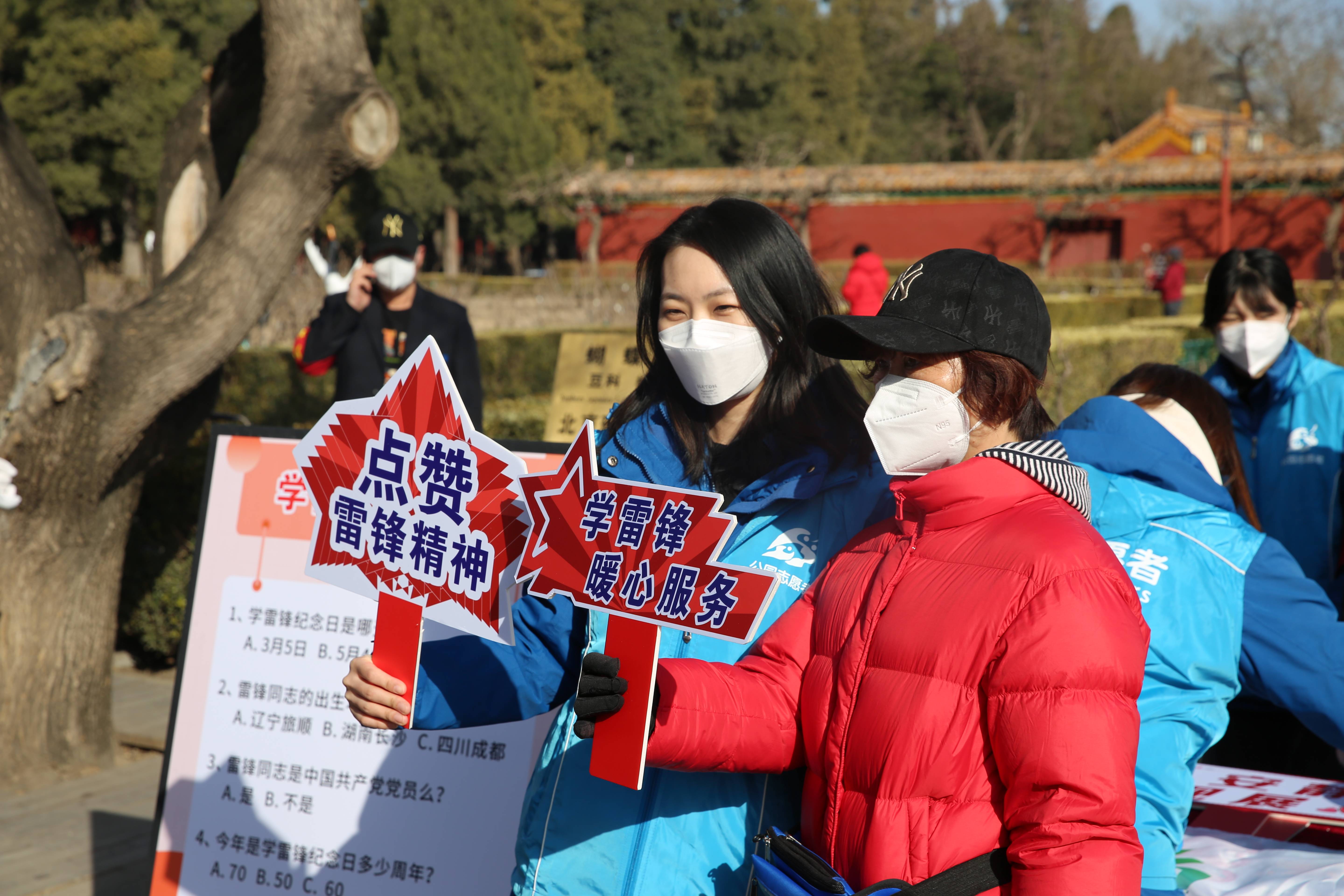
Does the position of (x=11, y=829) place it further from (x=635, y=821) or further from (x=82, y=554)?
(x=635, y=821)

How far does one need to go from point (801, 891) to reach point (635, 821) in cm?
35

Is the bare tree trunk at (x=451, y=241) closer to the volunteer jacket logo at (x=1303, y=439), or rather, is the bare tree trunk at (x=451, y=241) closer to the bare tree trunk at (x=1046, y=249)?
the bare tree trunk at (x=1046, y=249)

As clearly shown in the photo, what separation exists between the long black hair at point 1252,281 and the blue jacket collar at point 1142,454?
6.11 ft

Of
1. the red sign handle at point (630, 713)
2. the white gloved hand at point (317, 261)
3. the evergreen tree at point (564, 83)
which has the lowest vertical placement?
the red sign handle at point (630, 713)

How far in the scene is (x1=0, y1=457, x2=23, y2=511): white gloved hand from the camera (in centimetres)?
394

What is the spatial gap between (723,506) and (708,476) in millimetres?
71

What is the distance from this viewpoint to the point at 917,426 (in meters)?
1.53

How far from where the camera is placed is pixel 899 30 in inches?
1914

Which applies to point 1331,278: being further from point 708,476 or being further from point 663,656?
point 663,656

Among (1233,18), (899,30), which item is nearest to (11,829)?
(1233,18)

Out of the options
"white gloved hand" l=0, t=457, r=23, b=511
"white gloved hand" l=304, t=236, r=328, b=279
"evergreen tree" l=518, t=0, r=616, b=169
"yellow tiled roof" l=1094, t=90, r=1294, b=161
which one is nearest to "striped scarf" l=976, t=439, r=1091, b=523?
"white gloved hand" l=0, t=457, r=23, b=511

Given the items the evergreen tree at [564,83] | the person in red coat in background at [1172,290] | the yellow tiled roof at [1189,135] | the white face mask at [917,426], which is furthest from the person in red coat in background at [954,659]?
the yellow tiled roof at [1189,135]

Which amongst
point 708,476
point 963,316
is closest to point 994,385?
point 963,316

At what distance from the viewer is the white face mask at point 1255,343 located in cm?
378
